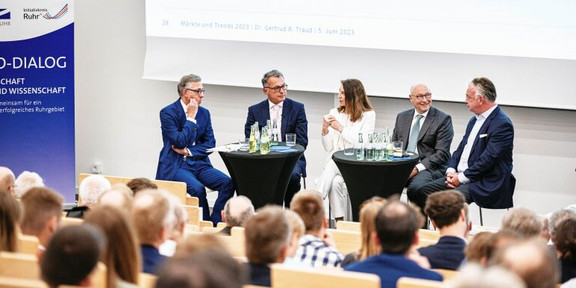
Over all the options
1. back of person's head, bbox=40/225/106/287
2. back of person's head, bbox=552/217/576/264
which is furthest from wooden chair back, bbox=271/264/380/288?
back of person's head, bbox=552/217/576/264

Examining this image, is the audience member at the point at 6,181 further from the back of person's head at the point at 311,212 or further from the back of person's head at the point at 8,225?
the back of person's head at the point at 311,212

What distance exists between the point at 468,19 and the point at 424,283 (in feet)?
15.1

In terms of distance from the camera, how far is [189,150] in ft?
22.6

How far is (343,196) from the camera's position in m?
6.93

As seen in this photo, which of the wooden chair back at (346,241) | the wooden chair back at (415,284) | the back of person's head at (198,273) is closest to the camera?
the back of person's head at (198,273)

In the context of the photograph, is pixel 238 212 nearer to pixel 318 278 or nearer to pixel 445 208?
pixel 445 208

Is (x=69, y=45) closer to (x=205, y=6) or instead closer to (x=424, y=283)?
(x=205, y=6)

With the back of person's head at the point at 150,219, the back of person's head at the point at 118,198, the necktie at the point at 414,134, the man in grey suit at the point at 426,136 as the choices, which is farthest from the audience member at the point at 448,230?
the necktie at the point at 414,134

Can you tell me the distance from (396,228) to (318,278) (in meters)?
0.48

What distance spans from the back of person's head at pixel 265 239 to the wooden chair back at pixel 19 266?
757mm

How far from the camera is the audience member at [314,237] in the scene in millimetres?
3779

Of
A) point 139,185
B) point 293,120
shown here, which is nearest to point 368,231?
point 139,185

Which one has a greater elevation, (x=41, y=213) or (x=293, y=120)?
(x=293, y=120)

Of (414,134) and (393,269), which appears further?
(414,134)
